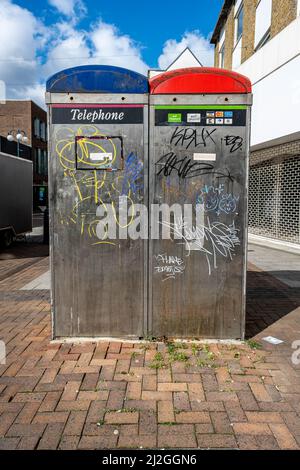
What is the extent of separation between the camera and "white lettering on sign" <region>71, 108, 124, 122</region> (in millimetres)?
3809

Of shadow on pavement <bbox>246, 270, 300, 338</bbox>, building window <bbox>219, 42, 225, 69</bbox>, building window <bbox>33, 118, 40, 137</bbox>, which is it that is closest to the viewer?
shadow on pavement <bbox>246, 270, 300, 338</bbox>

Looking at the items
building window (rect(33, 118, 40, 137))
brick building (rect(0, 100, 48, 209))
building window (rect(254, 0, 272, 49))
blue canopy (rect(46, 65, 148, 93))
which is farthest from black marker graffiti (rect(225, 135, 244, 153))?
building window (rect(33, 118, 40, 137))

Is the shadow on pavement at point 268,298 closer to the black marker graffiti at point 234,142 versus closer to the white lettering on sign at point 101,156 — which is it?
the black marker graffiti at point 234,142

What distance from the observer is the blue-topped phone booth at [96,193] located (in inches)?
150

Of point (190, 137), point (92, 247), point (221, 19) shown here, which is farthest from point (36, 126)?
point (190, 137)

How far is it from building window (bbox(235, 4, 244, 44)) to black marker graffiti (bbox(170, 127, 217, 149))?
A: 1602 centimetres

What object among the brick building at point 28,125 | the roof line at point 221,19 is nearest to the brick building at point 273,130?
the roof line at point 221,19

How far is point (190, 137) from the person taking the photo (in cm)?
384

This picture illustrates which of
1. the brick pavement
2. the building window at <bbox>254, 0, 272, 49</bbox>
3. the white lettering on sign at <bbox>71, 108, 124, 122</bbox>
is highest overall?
the building window at <bbox>254, 0, 272, 49</bbox>

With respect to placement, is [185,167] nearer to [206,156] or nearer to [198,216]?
[206,156]

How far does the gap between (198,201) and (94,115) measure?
1.41 meters

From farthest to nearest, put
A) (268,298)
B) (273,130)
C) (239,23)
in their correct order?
(239,23)
(273,130)
(268,298)

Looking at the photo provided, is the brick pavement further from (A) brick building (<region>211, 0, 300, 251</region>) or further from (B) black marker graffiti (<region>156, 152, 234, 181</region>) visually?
(A) brick building (<region>211, 0, 300, 251</region>)
